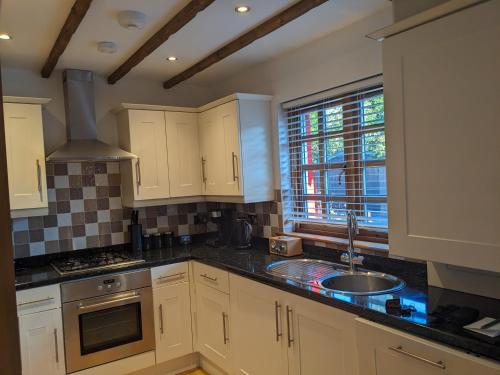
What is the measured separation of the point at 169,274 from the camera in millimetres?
2959

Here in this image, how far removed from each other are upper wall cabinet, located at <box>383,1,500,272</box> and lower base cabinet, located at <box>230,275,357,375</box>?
496 mm

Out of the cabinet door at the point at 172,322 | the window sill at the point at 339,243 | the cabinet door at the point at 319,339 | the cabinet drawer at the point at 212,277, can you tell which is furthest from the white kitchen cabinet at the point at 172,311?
the cabinet door at the point at 319,339

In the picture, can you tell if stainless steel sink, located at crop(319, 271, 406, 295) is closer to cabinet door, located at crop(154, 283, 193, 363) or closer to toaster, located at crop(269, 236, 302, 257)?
toaster, located at crop(269, 236, 302, 257)

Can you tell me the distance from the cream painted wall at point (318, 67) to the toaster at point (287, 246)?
0.48 m

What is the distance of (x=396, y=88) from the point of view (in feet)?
5.31

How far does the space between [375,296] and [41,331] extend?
2059 mm

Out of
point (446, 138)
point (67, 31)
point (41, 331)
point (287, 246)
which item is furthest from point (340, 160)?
point (41, 331)

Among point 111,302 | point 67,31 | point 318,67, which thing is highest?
point 67,31

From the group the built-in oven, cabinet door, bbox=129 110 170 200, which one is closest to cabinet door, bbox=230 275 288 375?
the built-in oven

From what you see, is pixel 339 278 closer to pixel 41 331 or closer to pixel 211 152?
pixel 211 152

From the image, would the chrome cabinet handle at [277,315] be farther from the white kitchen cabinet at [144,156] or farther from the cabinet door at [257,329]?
the white kitchen cabinet at [144,156]

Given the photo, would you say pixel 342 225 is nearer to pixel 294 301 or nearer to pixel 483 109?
pixel 294 301

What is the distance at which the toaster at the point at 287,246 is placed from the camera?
9.00 feet

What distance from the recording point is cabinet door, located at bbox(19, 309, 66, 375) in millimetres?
2477
